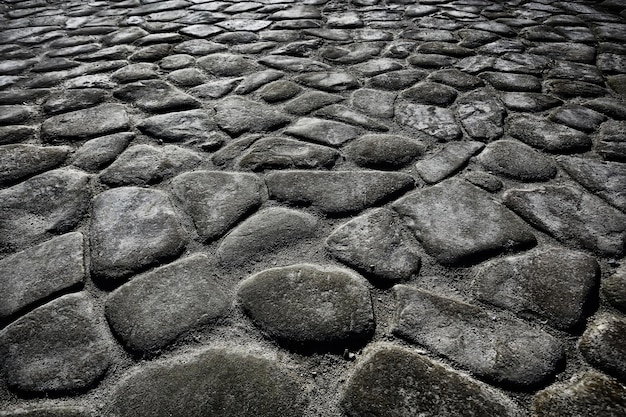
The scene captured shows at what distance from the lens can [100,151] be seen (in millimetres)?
1857

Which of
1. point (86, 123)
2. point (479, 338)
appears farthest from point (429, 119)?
point (86, 123)

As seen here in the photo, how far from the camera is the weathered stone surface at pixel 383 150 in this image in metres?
1.73

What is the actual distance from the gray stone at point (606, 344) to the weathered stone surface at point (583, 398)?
4 centimetres

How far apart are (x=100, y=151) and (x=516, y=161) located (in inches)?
73.1

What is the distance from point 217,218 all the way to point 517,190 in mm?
1161

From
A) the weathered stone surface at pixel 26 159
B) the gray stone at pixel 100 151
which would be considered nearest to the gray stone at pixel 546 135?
the gray stone at pixel 100 151

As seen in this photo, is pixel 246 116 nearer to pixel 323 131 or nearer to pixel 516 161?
pixel 323 131

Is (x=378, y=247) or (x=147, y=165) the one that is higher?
(x=147, y=165)

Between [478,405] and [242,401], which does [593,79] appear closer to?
[478,405]

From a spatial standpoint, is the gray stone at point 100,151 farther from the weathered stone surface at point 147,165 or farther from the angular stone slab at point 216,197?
the angular stone slab at point 216,197

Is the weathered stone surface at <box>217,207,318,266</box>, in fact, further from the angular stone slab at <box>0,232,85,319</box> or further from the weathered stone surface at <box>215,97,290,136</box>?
the weathered stone surface at <box>215,97,290,136</box>

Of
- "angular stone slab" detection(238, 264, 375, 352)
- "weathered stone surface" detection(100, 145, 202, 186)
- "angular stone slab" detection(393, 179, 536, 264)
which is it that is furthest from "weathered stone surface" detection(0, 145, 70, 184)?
"angular stone slab" detection(393, 179, 536, 264)

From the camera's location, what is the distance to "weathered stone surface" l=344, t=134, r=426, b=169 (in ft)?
5.69

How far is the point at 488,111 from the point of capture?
213 centimetres
